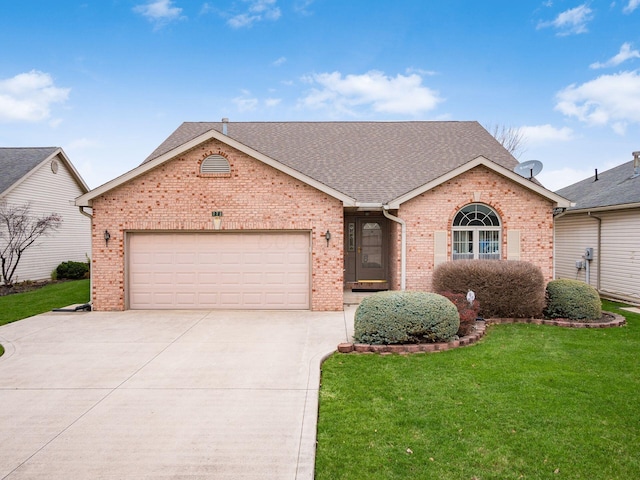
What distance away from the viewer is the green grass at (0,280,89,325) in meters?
11.0

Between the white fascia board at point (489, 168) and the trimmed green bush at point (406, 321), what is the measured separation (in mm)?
4310

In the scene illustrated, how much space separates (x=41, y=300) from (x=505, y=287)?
14.3 meters

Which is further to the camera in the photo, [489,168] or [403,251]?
[403,251]

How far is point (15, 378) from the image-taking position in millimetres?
5934

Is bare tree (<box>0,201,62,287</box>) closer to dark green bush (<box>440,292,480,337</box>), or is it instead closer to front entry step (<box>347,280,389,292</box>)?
front entry step (<box>347,280,389,292</box>)

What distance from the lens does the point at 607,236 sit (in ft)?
43.8

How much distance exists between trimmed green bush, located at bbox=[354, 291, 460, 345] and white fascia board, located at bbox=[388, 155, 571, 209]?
431 cm

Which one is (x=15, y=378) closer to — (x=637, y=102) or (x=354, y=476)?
(x=354, y=476)

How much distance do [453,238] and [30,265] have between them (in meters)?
18.3

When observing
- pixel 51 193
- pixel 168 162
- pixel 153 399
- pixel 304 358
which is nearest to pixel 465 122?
pixel 168 162

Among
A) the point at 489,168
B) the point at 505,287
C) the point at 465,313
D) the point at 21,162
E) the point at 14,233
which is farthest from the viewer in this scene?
the point at 21,162

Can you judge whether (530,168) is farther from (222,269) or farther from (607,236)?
(222,269)

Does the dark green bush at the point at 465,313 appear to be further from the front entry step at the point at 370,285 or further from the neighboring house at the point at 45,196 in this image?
the neighboring house at the point at 45,196

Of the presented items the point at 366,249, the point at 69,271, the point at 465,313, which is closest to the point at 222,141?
the point at 366,249
